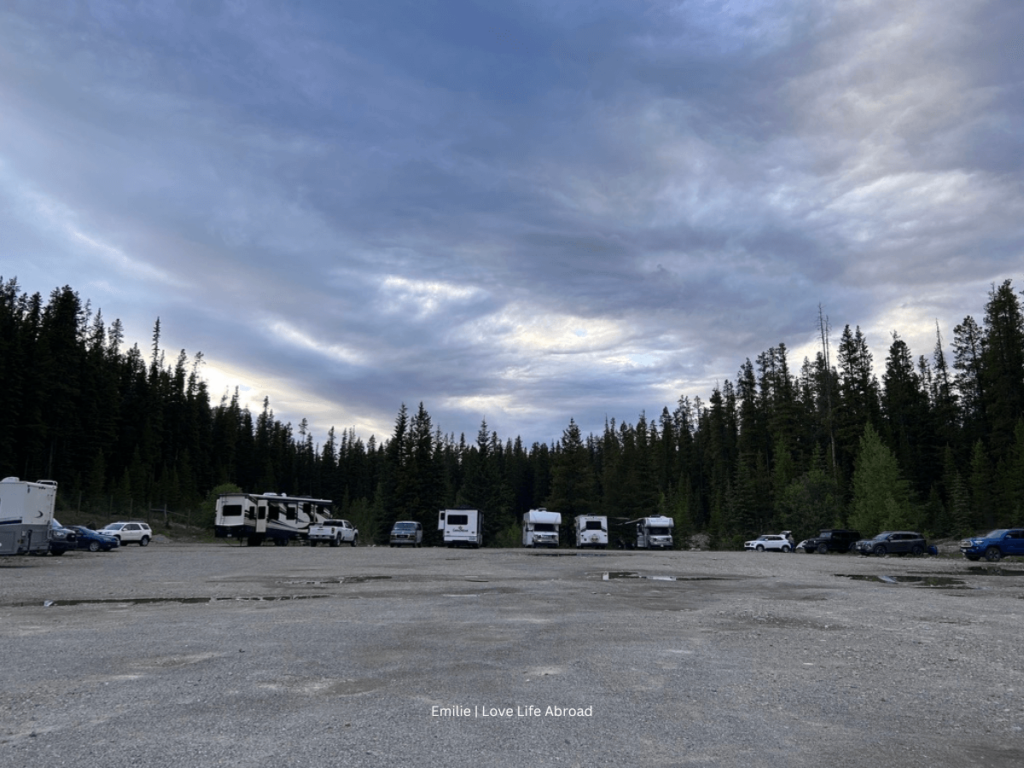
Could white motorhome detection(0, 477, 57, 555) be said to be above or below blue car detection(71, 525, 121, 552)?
above

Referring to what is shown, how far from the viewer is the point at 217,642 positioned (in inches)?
352

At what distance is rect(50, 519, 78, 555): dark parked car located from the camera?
97.6 feet

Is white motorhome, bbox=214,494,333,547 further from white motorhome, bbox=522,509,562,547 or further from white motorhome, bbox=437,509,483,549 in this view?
white motorhome, bbox=522,509,562,547

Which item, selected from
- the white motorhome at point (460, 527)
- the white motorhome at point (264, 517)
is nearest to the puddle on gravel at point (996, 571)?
the white motorhome at point (460, 527)

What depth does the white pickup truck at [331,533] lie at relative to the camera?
50.9 meters

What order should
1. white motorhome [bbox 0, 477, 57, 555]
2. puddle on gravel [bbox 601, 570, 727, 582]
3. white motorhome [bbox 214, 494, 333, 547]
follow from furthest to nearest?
white motorhome [bbox 214, 494, 333, 547], white motorhome [bbox 0, 477, 57, 555], puddle on gravel [bbox 601, 570, 727, 582]

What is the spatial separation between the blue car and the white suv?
332 inches

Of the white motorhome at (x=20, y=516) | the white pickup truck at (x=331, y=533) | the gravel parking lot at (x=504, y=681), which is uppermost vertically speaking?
the white motorhome at (x=20, y=516)

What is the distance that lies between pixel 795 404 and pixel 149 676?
101 meters

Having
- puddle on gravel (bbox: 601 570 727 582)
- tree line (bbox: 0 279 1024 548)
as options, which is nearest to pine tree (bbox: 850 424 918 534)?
tree line (bbox: 0 279 1024 548)

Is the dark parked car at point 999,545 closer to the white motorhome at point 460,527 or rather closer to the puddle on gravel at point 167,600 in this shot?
the white motorhome at point 460,527

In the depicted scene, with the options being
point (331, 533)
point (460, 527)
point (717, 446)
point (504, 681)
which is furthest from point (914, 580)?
point (717, 446)

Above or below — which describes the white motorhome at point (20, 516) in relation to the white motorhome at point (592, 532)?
above

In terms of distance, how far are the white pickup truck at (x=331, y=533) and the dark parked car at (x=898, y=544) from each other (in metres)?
37.1
